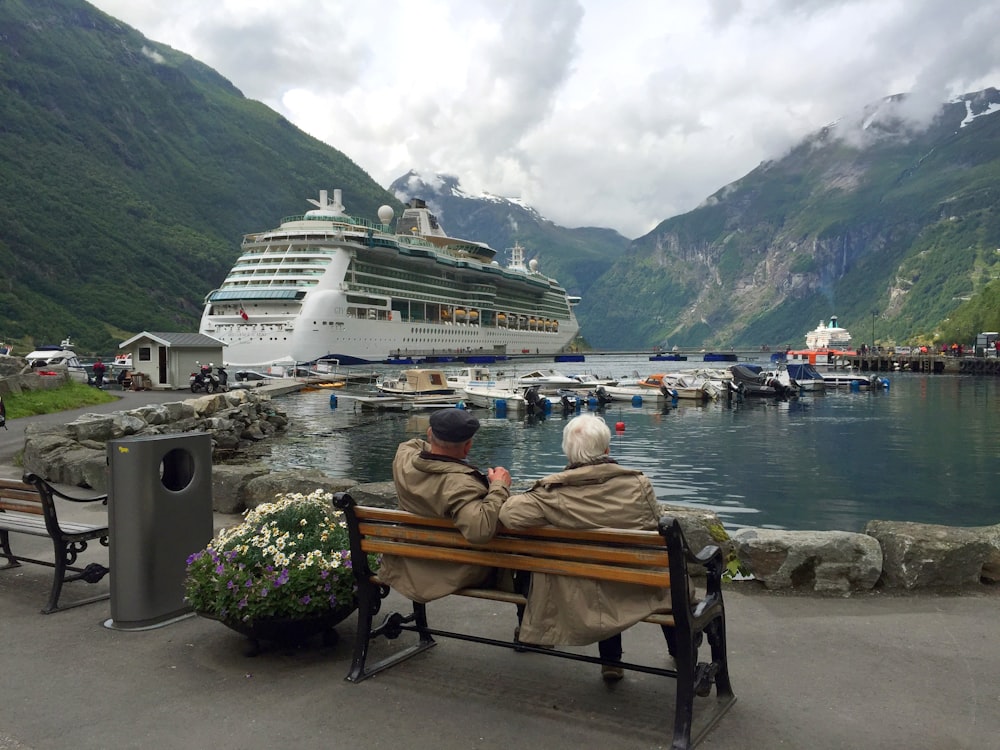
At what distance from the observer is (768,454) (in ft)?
72.8

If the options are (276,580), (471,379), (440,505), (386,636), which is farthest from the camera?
(471,379)

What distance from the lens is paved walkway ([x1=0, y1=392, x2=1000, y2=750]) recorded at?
11.3 feet

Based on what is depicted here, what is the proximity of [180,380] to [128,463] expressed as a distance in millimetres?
31240

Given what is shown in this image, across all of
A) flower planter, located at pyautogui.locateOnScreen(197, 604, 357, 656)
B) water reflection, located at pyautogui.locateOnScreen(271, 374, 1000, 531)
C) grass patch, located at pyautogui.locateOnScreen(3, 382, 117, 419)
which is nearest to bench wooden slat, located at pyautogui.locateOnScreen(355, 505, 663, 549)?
flower planter, located at pyautogui.locateOnScreen(197, 604, 357, 656)

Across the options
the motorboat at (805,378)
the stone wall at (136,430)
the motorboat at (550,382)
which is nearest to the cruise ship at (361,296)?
the motorboat at (550,382)

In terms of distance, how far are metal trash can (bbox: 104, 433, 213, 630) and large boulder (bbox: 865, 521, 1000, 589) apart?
15.4ft

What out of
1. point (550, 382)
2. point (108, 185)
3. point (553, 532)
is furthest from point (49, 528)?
point (108, 185)

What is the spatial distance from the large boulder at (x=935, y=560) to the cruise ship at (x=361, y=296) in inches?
2580

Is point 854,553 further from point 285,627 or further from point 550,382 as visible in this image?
point 550,382

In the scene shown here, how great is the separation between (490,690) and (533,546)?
88 cm

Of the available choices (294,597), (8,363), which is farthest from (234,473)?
(8,363)

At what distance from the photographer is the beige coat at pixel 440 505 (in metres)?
3.62

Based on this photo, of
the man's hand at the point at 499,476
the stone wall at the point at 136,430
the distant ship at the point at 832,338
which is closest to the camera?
the man's hand at the point at 499,476

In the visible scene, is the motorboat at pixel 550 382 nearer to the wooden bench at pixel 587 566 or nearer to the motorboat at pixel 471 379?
the motorboat at pixel 471 379
